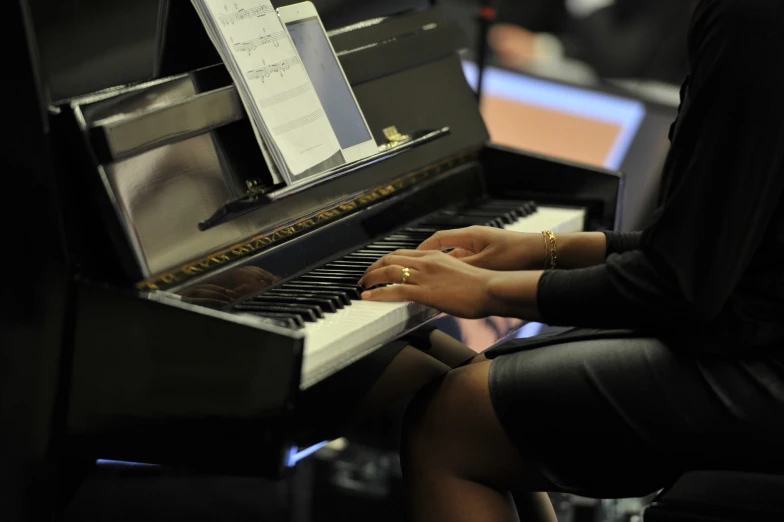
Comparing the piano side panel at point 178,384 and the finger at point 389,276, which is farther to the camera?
the finger at point 389,276

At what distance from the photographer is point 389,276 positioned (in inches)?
64.4

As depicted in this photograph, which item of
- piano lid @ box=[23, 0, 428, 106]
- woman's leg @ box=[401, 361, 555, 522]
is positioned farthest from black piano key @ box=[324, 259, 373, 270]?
piano lid @ box=[23, 0, 428, 106]

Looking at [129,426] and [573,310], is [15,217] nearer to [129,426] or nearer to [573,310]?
[129,426]

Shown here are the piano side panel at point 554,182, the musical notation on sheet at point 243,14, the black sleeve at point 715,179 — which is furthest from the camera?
the piano side panel at point 554,182

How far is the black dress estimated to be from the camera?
51.6 inches

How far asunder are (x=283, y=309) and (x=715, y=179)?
730 millimetres

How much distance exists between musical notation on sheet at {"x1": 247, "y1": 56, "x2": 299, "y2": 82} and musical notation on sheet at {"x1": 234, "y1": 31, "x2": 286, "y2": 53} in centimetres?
4

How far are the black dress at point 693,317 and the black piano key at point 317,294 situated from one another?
1.01 feet

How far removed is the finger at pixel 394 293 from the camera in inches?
62.6

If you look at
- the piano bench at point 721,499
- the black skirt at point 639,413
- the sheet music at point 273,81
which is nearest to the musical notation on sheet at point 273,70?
the sheet music at point 273,81

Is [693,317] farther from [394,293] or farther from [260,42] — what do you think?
[260,42]

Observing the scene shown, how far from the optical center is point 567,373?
1.48m

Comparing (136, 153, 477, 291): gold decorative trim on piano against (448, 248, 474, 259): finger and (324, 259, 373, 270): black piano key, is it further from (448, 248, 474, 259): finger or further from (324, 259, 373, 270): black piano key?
(448, 248, 474, 259): finger

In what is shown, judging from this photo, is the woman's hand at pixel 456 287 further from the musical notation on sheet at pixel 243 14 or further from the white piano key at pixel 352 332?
the musical notation on sheet at pixel 243 14
